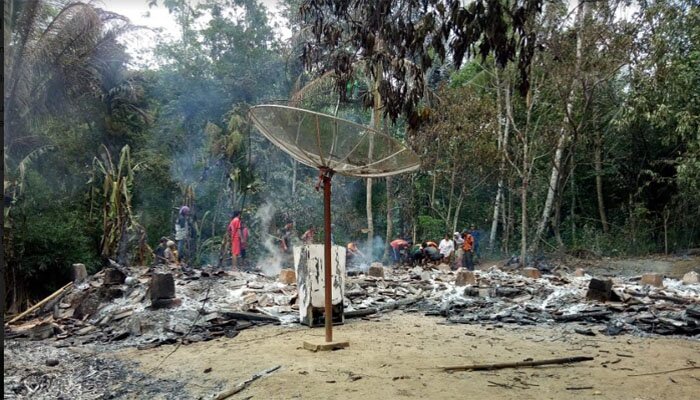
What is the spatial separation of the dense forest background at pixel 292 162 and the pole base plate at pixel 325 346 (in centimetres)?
311

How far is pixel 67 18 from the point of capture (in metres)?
12.7

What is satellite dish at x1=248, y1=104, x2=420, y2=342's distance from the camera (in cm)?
578

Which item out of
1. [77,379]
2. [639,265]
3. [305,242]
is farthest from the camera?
[305,242]

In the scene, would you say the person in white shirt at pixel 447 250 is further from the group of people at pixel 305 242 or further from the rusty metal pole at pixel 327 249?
the rusty metal pole at pixel 327 249

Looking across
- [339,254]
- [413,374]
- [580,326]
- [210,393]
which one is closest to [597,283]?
[580,326]

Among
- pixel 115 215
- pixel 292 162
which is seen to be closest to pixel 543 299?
pixel 115 215

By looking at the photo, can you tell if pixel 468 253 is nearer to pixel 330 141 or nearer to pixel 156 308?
pixel 156 308

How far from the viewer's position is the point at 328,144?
5.92 metres

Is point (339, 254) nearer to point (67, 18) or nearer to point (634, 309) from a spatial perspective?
point (634, 309)

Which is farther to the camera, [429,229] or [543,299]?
[429,229]

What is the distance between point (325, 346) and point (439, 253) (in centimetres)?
1092

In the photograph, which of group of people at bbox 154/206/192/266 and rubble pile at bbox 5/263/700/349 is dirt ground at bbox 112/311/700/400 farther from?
group of people at bbox 154/206/192/266

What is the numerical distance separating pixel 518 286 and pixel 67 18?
452 inches

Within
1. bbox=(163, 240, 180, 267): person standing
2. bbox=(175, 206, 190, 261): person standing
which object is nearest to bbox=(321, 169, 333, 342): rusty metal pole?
bbox=(163, 240, 180, 267): person standing
